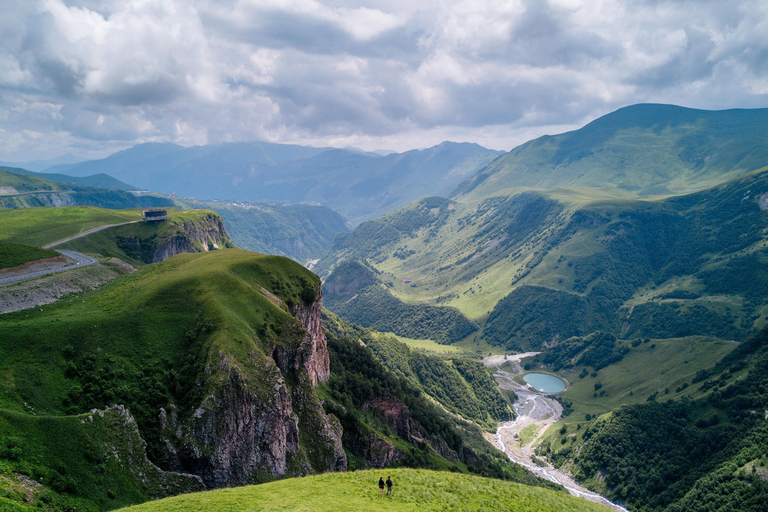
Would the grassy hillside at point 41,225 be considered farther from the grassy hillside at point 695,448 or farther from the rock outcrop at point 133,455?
the grassy hillside at point 695,448

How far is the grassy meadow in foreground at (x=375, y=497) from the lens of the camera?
44.2m

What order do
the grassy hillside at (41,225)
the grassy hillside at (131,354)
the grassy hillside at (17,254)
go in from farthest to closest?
the grassy hillside at (41,225), the grassy hillside at (17,254), the grassy hillside at (131,354)

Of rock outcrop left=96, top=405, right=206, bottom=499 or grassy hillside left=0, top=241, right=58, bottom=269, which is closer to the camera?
rock outcrop left=96, top=405, right=206, bottom=499

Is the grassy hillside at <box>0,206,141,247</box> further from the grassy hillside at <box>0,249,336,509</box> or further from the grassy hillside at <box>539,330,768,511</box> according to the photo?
the grassy hillside at <box>539,330,768,511</box>

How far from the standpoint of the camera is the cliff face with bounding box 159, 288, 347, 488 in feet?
208

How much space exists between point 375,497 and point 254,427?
28.4m

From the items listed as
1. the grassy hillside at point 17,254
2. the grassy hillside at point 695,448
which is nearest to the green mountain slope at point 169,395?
the grassy hillside at point 17,254

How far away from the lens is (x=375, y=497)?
50312mm

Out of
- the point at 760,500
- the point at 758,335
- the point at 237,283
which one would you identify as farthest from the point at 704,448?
the point at 237,283

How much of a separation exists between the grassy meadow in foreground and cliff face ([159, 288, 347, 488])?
579 inches

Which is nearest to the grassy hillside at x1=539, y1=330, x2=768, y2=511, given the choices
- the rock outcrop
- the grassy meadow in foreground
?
the grassy meadow in foreground

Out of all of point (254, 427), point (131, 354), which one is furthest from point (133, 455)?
point (131, 354)

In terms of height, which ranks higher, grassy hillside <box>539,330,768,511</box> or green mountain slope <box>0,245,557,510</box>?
green mountain slope <box>0,245,557,510</box>

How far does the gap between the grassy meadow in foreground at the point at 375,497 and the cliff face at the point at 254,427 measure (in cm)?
1471
